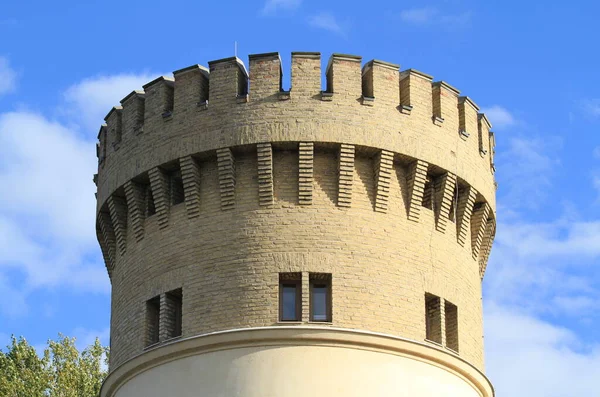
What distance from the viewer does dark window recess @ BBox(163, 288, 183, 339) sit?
82.2ft

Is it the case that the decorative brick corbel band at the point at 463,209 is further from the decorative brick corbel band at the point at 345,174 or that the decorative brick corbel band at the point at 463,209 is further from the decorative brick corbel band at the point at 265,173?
the decorative brick corbel band at the point at 265,173

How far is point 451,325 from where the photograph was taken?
25.9 meters

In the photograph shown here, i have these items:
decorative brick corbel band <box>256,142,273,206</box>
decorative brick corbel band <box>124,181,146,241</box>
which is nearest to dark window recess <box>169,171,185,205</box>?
decorative brick corbel band <box>124,181,146,241</box>

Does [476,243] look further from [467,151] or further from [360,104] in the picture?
[360,104]

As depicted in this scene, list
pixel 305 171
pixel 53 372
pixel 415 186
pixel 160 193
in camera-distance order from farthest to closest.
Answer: pixel 53 372
pixel 160 193
pixel 415 186
pixel 305 171

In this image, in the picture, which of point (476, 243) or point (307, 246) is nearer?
point (307, 246)

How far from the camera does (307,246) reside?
24516 millimetres

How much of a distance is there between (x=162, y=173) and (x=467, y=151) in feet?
21.7

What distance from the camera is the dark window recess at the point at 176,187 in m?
26.2

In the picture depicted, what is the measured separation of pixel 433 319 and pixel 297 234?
3399 mm

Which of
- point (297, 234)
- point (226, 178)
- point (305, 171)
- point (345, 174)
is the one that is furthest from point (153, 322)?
point (345, 174)

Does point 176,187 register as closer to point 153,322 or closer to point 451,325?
point 153,322

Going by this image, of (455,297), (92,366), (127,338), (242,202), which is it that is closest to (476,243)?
(455,297)

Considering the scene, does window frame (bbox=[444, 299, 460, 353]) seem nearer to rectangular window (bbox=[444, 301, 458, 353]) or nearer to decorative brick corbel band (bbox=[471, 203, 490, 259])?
rectangular window (bbox=[444, 301, 458, 353])
